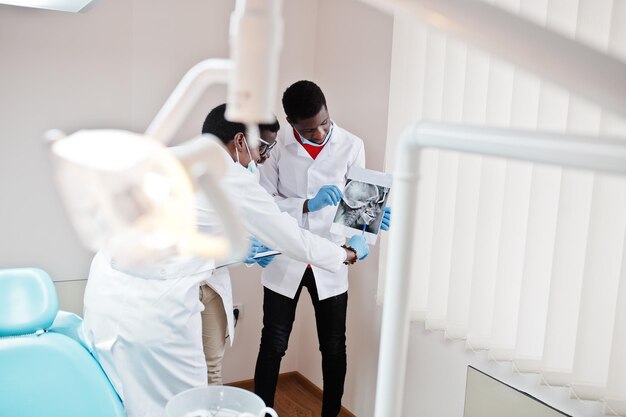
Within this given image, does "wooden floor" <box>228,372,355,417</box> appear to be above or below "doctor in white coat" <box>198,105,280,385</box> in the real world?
below

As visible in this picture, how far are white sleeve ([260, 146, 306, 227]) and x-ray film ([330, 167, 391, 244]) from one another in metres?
0.21

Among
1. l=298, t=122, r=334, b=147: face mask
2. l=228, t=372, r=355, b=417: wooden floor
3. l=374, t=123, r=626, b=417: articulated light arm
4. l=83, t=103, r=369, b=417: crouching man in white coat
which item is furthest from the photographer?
l=228, t=372, r=355, b=417: wooden floor

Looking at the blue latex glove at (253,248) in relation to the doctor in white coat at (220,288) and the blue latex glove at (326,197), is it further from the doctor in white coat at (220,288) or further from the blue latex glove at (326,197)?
the blue latex glove at (326,197)

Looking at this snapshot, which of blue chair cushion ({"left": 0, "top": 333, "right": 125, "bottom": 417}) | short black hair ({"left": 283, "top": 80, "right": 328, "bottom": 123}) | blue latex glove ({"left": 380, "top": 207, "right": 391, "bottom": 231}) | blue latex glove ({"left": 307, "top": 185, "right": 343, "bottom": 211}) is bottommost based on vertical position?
blue chair cushion ({"left": 0, "top": 333, "right": 125, "bottom": 417})

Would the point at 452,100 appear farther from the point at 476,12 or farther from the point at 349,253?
the point at 476,12

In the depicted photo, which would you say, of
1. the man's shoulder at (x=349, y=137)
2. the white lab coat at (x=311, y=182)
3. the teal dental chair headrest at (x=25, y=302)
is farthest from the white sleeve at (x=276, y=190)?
the teal dental chair headrest at (x=25, y=302)

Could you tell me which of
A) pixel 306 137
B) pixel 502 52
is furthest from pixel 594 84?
pixel 306 137

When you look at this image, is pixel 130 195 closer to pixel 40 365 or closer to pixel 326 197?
pixel 40 365

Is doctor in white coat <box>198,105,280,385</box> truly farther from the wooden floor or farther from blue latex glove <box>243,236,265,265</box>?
the wooden floor

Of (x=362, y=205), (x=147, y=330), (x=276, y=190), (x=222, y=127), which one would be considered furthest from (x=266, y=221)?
(x=276, y=190)

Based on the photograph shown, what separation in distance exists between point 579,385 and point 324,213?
120 cm

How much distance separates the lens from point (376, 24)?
2711mm

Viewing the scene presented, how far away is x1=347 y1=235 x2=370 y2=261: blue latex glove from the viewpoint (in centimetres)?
243

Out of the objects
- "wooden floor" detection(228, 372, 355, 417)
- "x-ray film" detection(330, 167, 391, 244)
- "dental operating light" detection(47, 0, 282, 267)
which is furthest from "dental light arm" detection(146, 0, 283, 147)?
Answer: "wooden floor" detection(228, 372, 355, 417)
